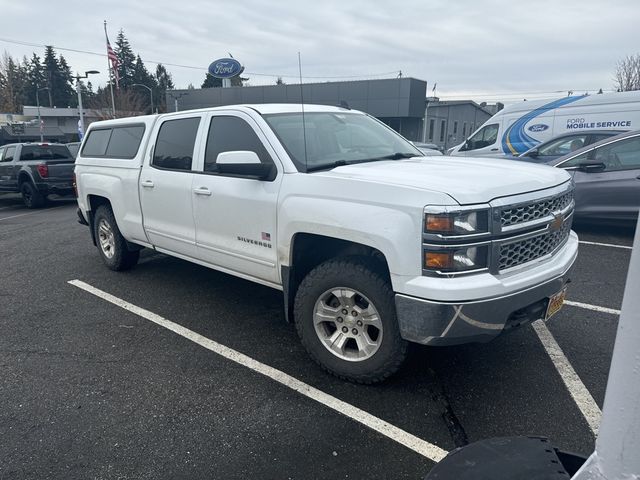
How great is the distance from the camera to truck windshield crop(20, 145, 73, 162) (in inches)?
512

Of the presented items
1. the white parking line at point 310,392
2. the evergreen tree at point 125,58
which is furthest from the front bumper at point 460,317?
the evergreen tree at point 125,58

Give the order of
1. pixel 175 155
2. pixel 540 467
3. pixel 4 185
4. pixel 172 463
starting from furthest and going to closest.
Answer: pixel 4 185 < pixel 175 155 < pixel 172 463 < pixel 540 467

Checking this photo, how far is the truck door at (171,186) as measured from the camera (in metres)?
4.33

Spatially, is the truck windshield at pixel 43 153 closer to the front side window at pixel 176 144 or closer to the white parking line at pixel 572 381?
the front side window at pixel 176 144

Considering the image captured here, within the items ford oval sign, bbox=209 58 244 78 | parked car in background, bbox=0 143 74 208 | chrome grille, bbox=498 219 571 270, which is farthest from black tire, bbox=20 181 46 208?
ford oval sign, bbox=209 58 244 78

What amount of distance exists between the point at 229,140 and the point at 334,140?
2.96 feet

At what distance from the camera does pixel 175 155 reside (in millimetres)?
4523

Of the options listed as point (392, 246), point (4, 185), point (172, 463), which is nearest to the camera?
point (172, 463)

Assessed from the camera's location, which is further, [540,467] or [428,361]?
[428,361]

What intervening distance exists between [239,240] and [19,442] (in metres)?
1.94

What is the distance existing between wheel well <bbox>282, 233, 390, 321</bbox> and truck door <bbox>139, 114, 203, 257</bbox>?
51.7 inches

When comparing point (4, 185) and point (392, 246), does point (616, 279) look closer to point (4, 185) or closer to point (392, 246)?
point (392, 246)

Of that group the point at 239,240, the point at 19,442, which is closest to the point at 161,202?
the point at 239,240

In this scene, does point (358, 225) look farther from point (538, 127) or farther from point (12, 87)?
point (12, 87)
